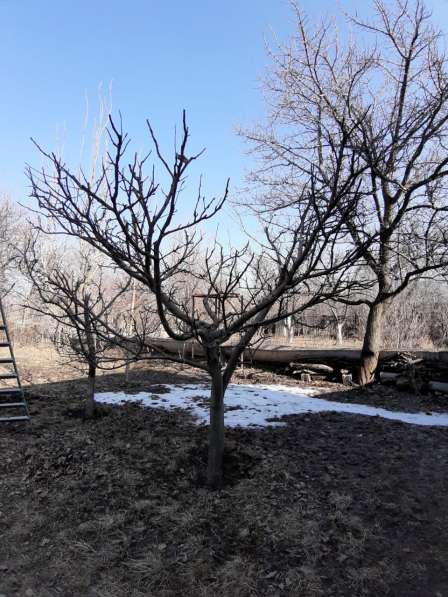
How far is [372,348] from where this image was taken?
852cm

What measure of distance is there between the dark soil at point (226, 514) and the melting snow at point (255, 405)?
63cm

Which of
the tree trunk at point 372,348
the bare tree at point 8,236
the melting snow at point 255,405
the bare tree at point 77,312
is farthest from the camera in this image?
the bare tree at point 8,236

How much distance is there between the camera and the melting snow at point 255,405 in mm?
5371

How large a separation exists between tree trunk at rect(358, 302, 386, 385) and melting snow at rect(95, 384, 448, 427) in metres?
1.77

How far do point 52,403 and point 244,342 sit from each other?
407 centimetres

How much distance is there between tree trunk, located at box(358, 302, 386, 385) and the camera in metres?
8.54

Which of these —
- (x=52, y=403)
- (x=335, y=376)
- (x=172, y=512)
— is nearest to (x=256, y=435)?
(x=172, y=512)

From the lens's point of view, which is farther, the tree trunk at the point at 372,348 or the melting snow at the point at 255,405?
the tree trunk at the point at 372,348

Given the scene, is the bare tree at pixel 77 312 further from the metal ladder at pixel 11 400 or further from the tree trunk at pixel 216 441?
the tree trunk at pixel 216 441

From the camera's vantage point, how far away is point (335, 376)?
364 inches

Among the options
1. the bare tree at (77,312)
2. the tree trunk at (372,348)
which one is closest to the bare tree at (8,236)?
the bare tree at (77,312)

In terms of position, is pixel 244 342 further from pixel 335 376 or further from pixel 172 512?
pixel 335 376

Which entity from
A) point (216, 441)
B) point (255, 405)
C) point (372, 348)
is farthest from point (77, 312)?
point (372, 348)

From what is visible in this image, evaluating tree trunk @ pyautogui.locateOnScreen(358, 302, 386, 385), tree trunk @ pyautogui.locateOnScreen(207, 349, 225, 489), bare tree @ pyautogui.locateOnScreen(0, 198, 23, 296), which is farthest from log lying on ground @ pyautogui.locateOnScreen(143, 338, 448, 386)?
bare tree @ pyautogui.locateOnScreen(0, 198, 23, 296)
